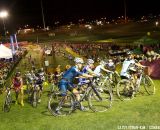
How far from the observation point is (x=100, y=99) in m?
12.0

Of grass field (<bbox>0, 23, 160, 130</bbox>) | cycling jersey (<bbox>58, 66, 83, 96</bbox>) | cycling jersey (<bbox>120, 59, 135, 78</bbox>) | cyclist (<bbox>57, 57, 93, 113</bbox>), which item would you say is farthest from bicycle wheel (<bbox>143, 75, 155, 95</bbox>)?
cycling jersey (<bbox>58, 66, 83, 96</bbox>)

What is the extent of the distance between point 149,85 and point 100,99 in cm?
316

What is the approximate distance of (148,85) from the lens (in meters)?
14.2

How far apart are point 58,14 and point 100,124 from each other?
150911 mm

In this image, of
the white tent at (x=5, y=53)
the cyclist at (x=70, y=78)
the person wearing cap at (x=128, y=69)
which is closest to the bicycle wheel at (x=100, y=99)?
the cyclist at (x=70, y=78)

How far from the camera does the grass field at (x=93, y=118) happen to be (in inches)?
423

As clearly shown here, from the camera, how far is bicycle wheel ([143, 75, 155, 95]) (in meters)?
13.9

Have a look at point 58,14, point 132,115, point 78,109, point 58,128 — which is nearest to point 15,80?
point 78,109

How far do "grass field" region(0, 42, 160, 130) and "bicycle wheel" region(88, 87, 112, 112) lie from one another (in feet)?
0.86

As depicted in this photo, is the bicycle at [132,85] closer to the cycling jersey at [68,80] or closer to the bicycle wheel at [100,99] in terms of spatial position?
the bicycle wheel at [100,99]

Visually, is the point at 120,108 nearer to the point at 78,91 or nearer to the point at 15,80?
the point at 78,91

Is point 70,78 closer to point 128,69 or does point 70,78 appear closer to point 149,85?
point 128,69

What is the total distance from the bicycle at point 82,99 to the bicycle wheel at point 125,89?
102cm

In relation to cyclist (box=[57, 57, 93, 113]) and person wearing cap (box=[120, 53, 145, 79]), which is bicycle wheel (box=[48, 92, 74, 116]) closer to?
cyclist (box=[57, 57, 93, 113])
